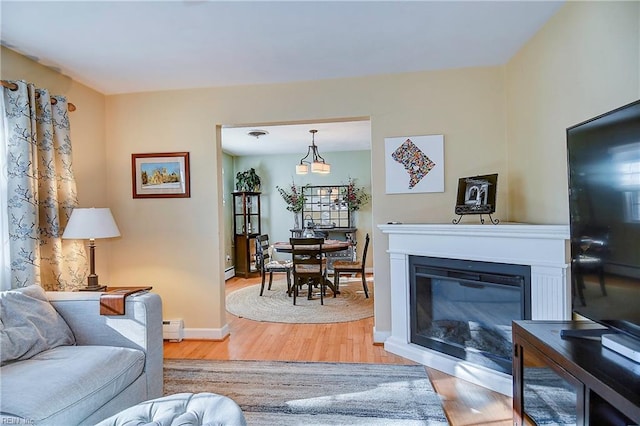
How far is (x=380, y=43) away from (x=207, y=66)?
1.41m

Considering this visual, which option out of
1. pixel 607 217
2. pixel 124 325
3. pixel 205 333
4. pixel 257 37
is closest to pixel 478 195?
pixel 607 217

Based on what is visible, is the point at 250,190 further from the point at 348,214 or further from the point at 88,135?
the point at 88,135

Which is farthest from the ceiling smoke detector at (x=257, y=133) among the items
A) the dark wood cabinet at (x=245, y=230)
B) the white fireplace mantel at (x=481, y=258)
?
the white fireplace mantel at (x=481, y=258)

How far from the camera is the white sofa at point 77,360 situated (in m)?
1.33

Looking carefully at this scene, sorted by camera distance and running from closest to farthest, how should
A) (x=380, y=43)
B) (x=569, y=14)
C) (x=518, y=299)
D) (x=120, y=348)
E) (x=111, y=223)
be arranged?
(x=120, y=348) → (x=569, y=14) → (x=518, y=299) → (x=380, y=43) → (x=111, y=223)

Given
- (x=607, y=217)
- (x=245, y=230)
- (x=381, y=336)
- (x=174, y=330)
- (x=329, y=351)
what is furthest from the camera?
(x=245, y=230)

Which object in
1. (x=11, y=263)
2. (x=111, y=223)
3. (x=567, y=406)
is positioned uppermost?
(x=111, y=223)

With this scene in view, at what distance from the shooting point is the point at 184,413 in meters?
1.30

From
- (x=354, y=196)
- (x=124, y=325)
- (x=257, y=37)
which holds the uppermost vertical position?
(x=257, y=37)

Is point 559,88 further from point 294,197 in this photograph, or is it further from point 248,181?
point 248,181

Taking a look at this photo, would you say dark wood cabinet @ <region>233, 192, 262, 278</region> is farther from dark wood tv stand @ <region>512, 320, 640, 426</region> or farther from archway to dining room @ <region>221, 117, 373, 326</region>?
dark wood tv stand @ <region>512, 320, 640, 426</region>

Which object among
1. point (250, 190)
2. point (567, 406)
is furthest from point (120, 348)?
point (250, 190)

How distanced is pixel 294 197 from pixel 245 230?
1169 mm

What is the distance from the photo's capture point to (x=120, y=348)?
1.79 metres
